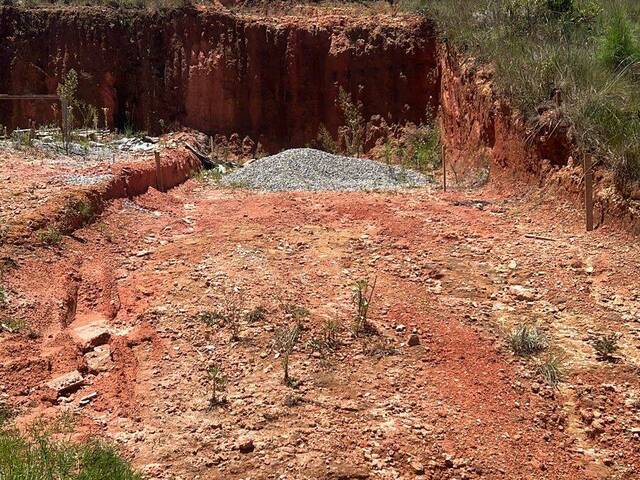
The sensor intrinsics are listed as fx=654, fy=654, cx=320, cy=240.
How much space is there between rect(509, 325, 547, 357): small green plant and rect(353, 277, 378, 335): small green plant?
1.18 metres

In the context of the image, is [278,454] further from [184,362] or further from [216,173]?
[216,173]

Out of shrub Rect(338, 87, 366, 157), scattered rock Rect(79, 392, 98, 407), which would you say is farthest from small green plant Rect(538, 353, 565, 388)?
shrub Rect(338, 87, 366, 157)

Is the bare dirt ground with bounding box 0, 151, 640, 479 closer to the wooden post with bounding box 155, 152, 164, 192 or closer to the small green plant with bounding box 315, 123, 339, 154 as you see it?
the wooden post with bounding box 155, 152, 164, 192

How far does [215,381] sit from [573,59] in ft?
24.0

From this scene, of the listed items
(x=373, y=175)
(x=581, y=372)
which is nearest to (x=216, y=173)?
(x=373, y=175)

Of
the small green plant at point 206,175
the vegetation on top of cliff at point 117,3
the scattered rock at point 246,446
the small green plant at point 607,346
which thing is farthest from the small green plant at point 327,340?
the vegetation on top of cliff at point 117,3

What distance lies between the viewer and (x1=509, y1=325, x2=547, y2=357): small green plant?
519cm

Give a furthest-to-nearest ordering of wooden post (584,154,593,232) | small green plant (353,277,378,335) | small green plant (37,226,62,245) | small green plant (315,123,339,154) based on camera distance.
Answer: small green plant (315,123,339,154), wooden post (584,154,593,232), small green plant (37,226,62,245), small green plant (353,277,378,335)

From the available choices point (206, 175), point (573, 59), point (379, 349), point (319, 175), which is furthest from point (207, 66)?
point (379, 349)

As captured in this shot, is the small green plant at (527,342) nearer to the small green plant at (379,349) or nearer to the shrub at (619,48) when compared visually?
the small green plant at (379,349)

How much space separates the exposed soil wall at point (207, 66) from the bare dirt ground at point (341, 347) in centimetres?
865

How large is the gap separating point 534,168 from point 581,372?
16.4 feet

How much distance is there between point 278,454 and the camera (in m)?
4.02

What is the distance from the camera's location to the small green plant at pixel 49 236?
6980 mm
